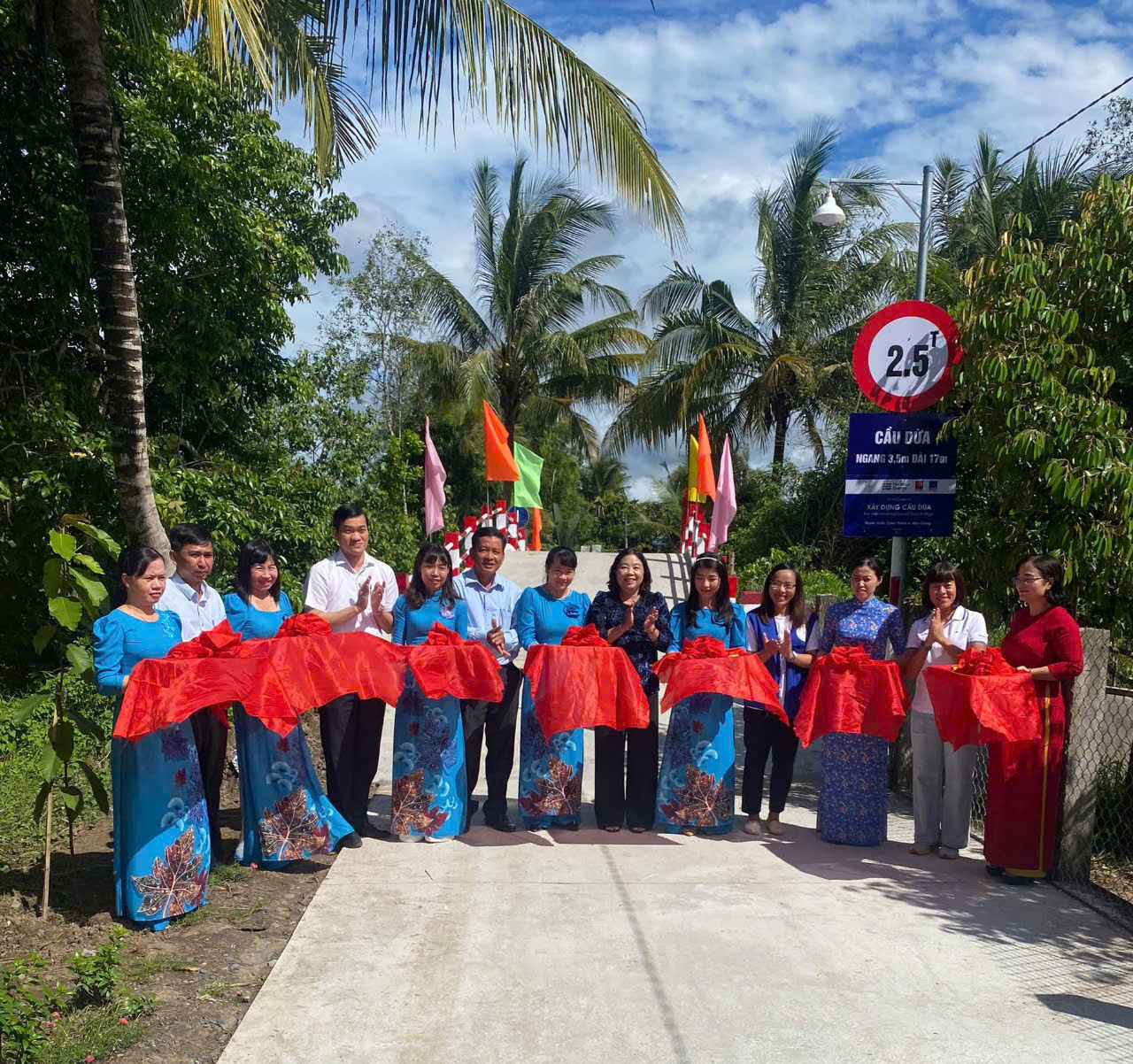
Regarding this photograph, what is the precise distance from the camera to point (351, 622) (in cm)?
603

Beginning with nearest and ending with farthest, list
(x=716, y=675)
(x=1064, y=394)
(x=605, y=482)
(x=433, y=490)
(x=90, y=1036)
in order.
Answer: (x=90, y=1036) < (x=716, y=675) < (x=1064, y=394) < (x=433, y=490) < (x=605, y=482)

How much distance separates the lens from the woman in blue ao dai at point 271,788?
531 centimetres

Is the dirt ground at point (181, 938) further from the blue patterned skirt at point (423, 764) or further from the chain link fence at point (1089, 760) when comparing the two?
the chain link fence at point (1089, 760)

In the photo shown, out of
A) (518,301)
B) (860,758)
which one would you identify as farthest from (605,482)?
(860,758)

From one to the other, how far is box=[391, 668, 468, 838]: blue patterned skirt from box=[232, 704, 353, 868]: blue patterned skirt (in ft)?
1.86

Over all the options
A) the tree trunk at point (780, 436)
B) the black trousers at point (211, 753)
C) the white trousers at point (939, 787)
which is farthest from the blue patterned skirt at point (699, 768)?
the tree trunk at point (780, 436)

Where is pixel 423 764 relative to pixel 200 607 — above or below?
below

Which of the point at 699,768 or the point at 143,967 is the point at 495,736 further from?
the point at 143,967

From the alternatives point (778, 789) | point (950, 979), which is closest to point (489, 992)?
point (950, 979)

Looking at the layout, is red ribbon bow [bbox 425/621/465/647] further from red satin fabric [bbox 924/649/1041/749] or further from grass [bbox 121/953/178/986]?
red satin fabric [bbox 924/649/1041/749]

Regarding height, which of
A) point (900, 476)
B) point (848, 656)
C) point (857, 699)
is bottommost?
point (857, 699)

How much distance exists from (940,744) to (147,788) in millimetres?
4140

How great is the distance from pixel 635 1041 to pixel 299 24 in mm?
6736

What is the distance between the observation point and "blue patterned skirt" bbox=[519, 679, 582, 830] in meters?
6.07
